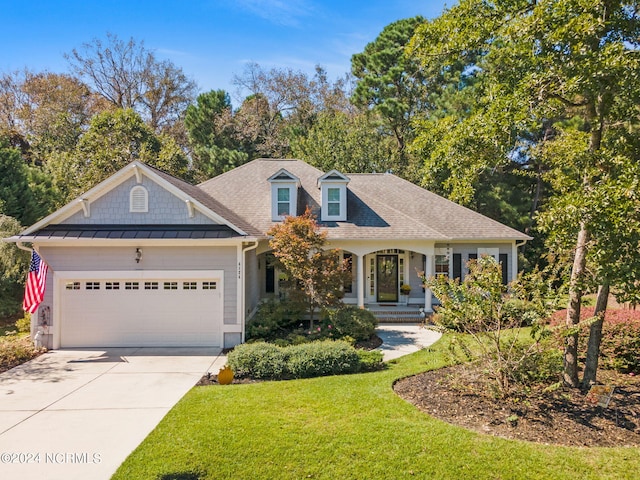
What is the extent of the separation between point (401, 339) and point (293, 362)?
481 cm

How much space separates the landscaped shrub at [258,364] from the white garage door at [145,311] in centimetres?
293

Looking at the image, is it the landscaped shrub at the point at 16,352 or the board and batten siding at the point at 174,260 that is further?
the board and batten siding at the point at 174,260

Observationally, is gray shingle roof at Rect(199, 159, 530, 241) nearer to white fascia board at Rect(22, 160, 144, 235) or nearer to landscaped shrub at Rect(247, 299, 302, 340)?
landscaped shrub at Rect(247, 299, 302, 340)

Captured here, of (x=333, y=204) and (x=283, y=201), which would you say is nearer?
(x=283, y=201)

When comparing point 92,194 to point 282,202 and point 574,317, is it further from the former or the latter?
point 574,317

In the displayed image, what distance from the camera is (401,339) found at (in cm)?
1245

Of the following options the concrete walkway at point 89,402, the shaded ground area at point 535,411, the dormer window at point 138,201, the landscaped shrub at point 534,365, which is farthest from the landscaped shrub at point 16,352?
the landscaped shrub at point 534,365

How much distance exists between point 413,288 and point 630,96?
11364 mm

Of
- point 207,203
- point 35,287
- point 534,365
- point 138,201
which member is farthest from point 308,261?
point 35,287

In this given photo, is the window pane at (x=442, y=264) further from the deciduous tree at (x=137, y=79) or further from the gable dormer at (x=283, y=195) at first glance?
the deciduous tree at (x=137, y=79)

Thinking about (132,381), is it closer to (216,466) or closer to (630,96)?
(216,466)

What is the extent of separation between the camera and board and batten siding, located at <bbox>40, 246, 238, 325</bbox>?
1158 cm

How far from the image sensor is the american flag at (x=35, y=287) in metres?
10.8

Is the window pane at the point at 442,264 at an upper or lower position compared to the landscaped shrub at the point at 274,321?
upper
